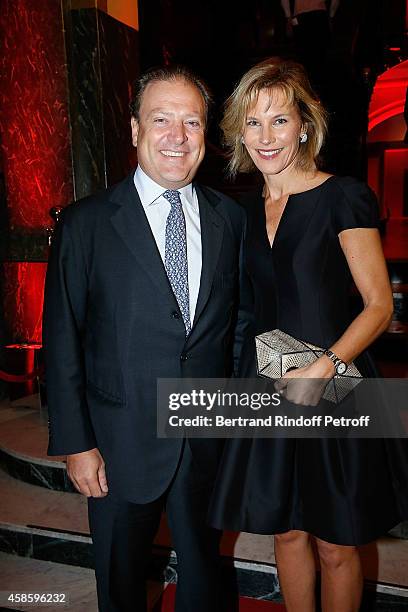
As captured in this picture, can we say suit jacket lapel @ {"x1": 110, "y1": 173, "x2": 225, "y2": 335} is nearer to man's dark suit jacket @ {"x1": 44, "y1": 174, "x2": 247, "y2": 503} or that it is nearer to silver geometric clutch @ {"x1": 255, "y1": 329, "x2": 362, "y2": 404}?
man's dark suit jacket @ {"x1": 44, "y1": 174, "x2": 247, "y2": 503}

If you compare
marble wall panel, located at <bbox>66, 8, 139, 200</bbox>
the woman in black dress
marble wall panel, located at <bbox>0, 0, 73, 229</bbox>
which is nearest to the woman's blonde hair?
the woman in black dress

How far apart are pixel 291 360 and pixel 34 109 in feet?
10.9

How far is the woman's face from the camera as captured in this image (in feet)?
5.26

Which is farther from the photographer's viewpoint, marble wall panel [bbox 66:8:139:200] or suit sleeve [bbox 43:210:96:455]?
marble wall panel [bbox 66:8:139:200]

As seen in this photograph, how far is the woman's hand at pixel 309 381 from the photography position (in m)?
1.49

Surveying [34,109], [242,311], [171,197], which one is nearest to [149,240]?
[171,197]

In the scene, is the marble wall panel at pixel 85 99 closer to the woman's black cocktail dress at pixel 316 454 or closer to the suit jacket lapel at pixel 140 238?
the suit jacket lapel at pixel 140 238

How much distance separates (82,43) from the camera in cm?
386

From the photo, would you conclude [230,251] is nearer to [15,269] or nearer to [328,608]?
[328,608]

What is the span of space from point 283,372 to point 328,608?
79cm

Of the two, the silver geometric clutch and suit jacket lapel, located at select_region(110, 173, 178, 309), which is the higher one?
suit jacket lapel, located at select_region(110, 173, 178, 309)

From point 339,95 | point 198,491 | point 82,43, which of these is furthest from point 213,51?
point 198,491

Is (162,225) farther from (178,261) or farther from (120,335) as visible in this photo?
(120,335)

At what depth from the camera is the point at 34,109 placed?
13.3 feet
